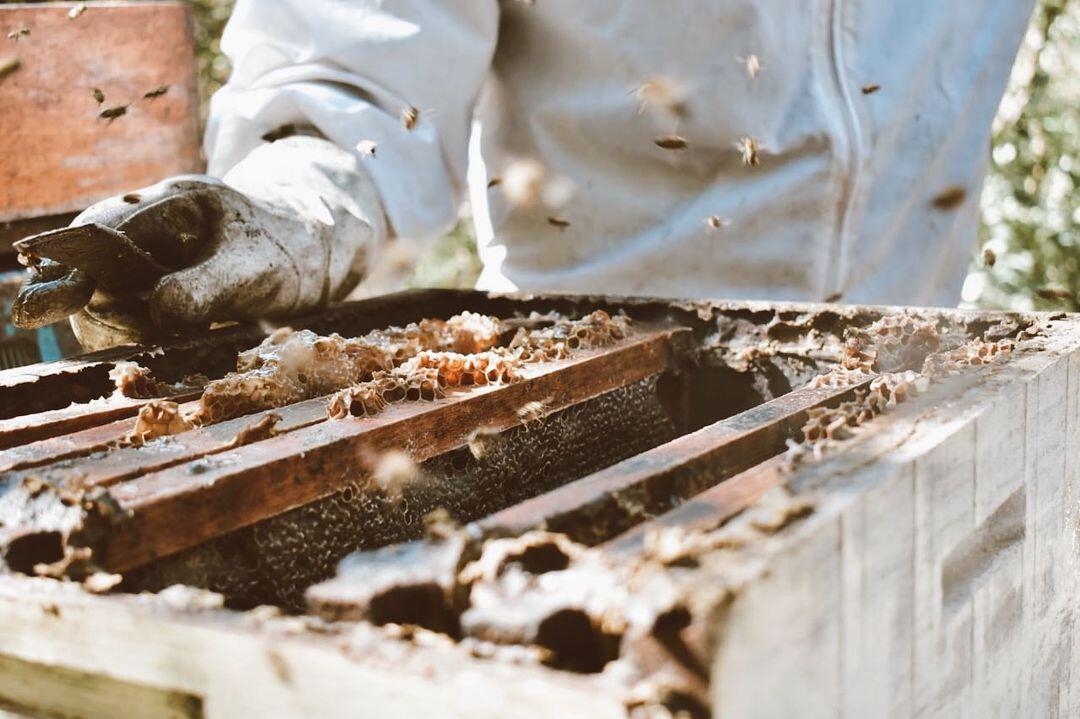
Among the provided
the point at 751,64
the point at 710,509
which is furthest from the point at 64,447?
the point at 751,64

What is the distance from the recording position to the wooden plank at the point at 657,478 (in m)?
0.97

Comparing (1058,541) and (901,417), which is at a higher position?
(901,417)

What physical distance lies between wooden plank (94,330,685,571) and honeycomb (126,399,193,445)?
6.3 inches

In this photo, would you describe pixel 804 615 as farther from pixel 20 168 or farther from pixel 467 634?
pixel 20 168

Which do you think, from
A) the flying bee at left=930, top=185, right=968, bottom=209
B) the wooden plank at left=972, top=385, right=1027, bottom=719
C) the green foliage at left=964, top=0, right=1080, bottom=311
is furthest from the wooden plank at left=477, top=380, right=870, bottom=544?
the green foliage at left=964, top=0, right=1080, bottom=311

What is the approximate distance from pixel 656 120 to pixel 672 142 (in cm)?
16

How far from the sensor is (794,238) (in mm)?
2625

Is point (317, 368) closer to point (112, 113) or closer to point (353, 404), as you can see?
point (353, 404)

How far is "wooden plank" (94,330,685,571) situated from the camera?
1.05 metres

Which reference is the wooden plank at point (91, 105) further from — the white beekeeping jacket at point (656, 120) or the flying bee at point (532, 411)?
the flying bee at point (532, 411)

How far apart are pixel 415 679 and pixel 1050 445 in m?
0.97

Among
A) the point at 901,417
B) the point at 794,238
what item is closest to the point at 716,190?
the point at 794,238

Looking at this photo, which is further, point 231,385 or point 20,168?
point 20,168

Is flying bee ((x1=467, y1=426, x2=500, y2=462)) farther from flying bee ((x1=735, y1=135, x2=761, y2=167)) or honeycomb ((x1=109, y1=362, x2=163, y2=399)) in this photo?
flying bee ((x1=735, y1=135, x2=761, y2=167))
